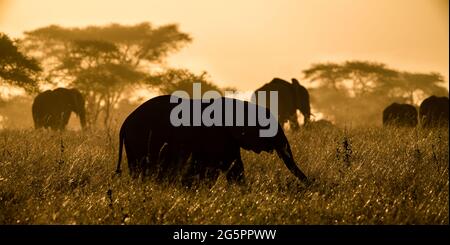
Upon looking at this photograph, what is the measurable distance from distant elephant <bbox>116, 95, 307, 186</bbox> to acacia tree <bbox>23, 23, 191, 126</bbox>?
2211 cm

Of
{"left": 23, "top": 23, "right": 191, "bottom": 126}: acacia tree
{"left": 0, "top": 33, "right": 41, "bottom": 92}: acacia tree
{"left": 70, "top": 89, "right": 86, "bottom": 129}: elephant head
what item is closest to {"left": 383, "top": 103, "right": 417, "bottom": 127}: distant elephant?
{"left": 70, "top": 89, "right": 86, "bottom": 129}: elephant head

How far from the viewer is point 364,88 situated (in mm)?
39125

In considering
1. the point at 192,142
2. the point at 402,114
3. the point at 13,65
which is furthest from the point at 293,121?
the point at 192,142

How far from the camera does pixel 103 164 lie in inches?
281

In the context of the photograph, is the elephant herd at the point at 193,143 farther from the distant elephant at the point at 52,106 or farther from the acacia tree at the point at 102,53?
the acacia tree at the point at 102,53

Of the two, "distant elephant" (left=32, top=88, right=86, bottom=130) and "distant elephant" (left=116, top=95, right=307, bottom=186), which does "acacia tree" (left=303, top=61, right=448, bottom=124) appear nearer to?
"distant elephant" (left=32, top=88, right=86, bottom=130)

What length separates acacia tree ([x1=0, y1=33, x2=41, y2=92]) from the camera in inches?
697

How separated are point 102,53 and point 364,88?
19.4 meters

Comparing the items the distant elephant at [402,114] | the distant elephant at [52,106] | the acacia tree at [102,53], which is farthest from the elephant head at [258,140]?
the acacia tree at [102,53]

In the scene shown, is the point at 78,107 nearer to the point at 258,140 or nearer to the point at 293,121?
the point at 293,121
